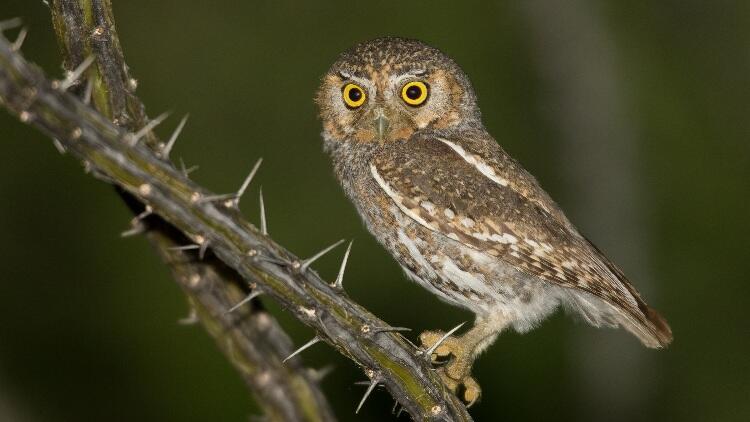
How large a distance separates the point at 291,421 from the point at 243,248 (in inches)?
41.6

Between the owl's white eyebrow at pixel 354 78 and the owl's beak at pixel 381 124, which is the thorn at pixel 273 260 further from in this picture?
the owl's white eyebrow at pixel 354 78

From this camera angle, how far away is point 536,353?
30.0 feet

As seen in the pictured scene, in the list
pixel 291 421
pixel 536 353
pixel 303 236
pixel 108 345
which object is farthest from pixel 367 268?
pixel 291 421

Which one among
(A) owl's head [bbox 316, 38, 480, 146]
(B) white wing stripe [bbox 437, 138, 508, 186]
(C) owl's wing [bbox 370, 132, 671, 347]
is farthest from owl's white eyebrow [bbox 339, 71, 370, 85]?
(B) white wing stripe [bbox 437, 138, 508, 186]

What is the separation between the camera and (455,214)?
4.11m

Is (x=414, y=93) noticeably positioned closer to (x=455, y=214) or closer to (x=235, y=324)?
(x=455, y=214)

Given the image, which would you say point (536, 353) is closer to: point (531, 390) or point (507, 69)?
point (531, 390)

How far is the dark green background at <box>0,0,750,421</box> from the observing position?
8.59 meters

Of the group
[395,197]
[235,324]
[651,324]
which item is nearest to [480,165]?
[395,197]

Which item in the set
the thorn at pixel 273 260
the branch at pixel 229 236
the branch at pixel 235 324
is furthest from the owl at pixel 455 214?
the thorn at pixel 273 260

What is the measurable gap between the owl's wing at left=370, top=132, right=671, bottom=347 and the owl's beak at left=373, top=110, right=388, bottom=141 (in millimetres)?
90

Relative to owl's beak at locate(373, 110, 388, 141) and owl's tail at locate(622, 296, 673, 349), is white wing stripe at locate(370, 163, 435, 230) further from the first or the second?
owl's tail at locate(622, 296, 673, 349)

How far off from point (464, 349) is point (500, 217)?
64 centimetres

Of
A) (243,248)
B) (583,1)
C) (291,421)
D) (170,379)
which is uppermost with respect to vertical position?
(583,1)
